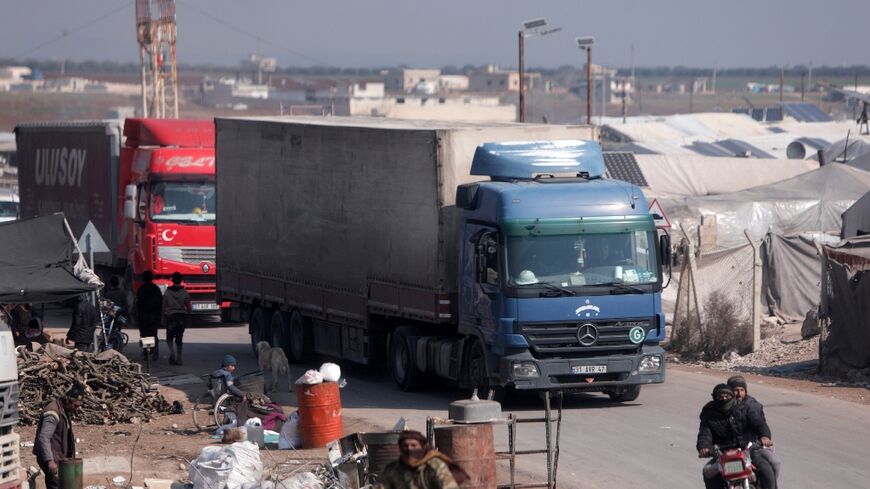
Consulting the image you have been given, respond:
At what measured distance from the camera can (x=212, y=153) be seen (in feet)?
96.8

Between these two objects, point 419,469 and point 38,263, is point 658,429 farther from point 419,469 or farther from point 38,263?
point 38,263

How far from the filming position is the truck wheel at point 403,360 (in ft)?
65.3

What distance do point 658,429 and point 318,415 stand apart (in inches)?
160

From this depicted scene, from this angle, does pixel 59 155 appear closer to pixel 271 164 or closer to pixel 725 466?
pixel 271 164

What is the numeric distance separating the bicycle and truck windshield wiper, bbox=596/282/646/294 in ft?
16.0

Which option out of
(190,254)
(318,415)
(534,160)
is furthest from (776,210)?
(318,415)

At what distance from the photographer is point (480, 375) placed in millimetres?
18281

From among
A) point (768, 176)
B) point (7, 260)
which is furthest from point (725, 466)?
point (768, 176)

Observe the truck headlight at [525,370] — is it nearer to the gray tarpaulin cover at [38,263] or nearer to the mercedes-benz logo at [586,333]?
the mercedes-benz logo at [586,333]

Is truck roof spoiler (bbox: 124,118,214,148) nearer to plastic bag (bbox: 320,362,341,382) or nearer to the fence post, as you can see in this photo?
the fence post

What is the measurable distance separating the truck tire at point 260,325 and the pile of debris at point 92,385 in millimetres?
5300

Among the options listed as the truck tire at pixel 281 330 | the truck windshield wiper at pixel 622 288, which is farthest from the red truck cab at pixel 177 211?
the truck windshield wiper at pixel 622 288

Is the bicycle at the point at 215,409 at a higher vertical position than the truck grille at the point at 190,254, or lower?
lower

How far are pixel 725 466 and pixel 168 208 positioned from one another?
66.3 ft
